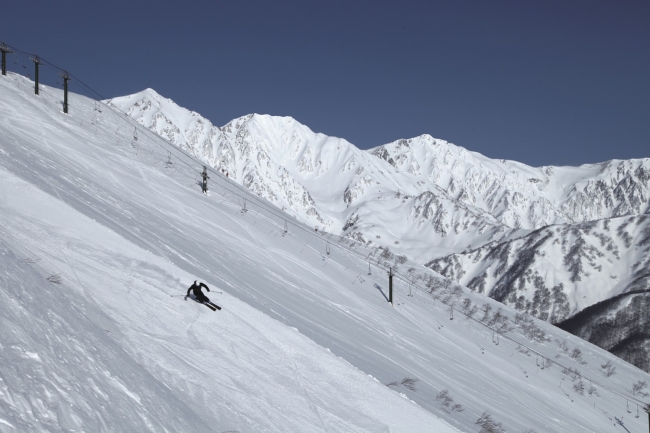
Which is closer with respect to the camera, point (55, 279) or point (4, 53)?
point (55, 279)

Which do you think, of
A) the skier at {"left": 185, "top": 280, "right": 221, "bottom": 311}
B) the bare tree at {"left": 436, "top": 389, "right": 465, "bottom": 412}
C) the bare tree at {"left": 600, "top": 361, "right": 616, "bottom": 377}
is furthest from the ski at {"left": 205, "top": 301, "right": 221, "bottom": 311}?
the bare tree at {"left": 600, "top": 361, "right": 616, "bottom": 377}

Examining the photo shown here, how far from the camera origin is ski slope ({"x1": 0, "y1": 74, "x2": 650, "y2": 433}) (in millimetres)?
3672

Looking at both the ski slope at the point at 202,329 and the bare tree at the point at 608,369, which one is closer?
the ski slope at the point at 202,329

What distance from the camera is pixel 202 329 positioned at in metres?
5.95

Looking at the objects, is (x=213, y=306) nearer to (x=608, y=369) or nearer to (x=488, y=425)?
(x=488, y=425)

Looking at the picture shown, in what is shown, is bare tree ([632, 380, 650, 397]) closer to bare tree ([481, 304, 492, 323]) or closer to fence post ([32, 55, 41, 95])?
bare tree ([481, 304, 492, 323])

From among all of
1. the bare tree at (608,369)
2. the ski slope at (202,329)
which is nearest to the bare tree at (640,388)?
the ski slope at (202,329)

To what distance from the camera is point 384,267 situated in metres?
23.5

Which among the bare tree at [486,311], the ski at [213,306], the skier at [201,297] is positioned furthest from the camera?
the bare tree at [486,311]

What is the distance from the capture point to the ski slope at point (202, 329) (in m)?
3.67

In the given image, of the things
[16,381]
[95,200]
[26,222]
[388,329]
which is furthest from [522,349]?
[16,381]

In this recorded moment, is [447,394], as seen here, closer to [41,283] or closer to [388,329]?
[388,329]

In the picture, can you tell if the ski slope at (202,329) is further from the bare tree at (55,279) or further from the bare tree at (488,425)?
the bare tree at (488,425)

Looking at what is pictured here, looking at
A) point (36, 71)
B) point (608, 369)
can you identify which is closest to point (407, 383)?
point (608, 369)
